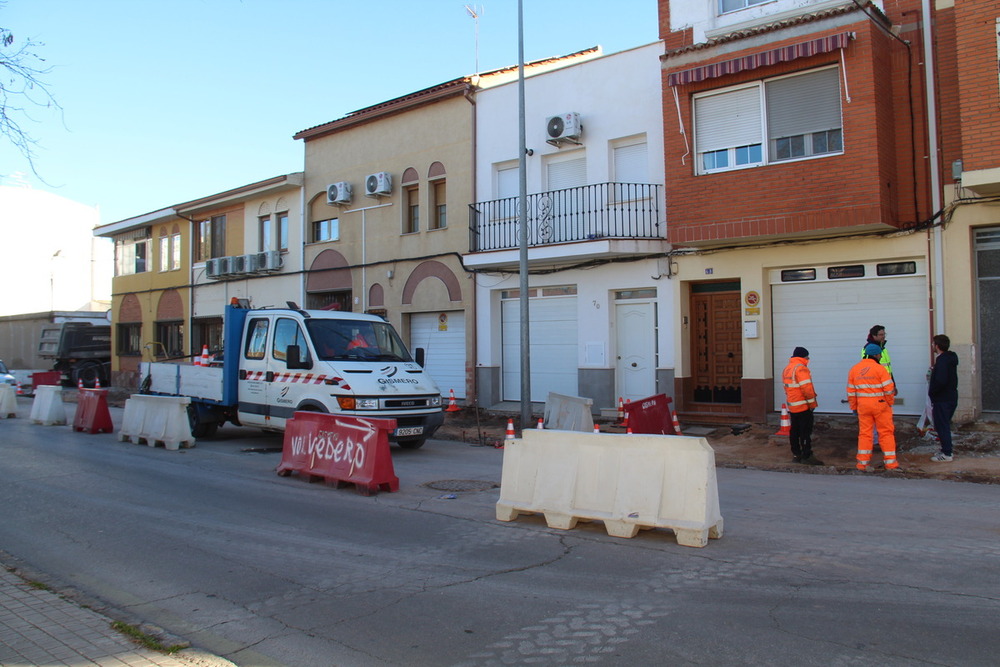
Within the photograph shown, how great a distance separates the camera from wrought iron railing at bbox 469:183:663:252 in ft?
52.7

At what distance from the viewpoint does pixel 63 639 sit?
4629 mm

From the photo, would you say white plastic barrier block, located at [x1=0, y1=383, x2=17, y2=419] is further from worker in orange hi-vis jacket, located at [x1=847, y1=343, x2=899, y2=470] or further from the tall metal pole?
worker in orange hi-vis jacket, located at [x1=847, y1=343, x2=899, y2=470]

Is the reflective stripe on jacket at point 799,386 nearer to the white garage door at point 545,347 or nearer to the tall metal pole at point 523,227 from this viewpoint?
the tall metal pole at point 523,227

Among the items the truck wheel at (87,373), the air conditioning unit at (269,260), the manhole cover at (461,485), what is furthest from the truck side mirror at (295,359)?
the truck wheel at (87,373)

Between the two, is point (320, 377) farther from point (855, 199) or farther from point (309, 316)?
point (855, 199)

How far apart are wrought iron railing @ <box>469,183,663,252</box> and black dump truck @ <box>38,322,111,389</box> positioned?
71.2 feet

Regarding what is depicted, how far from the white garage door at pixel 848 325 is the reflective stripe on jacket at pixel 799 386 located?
11.6ft

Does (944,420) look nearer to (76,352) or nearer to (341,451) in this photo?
(341,451)

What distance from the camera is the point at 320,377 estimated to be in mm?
11922

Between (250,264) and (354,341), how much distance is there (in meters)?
14.1

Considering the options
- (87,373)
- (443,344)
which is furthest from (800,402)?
(87,373)

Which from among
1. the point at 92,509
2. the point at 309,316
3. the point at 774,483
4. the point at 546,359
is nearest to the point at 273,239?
the point at 546,359

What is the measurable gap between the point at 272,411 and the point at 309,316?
169 centimetres

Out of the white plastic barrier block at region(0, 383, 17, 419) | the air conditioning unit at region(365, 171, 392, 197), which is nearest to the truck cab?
the air conditioning unit at region(365, 171, 392, 197)
